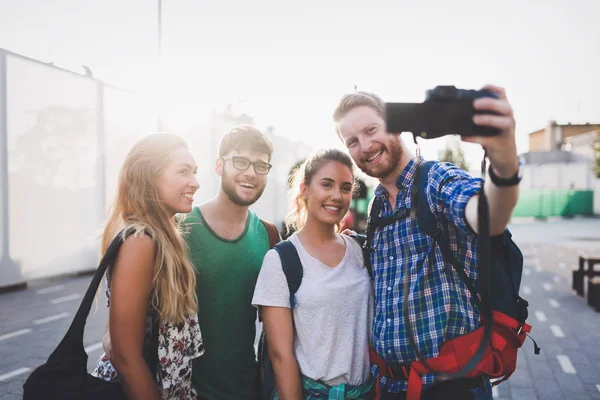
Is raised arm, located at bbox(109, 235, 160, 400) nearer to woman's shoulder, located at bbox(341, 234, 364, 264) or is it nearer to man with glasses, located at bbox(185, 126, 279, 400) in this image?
man with glasses, located at bbox(185, 126, 279, 400)

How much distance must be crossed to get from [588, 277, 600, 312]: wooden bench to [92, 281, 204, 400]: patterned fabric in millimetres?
7379

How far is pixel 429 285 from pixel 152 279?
1059mm

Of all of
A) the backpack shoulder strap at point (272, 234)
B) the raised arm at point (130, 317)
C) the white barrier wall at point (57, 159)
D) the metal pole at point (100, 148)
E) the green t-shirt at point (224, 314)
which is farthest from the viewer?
the metal pole at point (100, 148)

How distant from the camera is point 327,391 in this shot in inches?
76.9

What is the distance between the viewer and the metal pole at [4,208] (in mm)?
8102

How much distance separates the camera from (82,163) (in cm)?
996

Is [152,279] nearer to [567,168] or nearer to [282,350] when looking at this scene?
[282,350]

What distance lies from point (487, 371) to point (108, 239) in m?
1.62

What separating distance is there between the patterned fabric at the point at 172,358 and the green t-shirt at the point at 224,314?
0.17 m

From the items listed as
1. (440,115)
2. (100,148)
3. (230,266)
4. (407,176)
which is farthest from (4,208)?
(440,115)

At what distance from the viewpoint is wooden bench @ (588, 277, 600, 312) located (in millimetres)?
7387

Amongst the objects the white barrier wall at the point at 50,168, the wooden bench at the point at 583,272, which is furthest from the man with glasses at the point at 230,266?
the wooden bench at the point at 583,272

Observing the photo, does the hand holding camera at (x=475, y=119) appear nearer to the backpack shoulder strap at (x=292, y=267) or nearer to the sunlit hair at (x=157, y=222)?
the backpack shoulder strap at (x=292, y=267)

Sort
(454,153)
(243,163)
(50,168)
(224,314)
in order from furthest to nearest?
1. (454,153)
2. (50,168)
3. (243,163)
4. (224,314)
